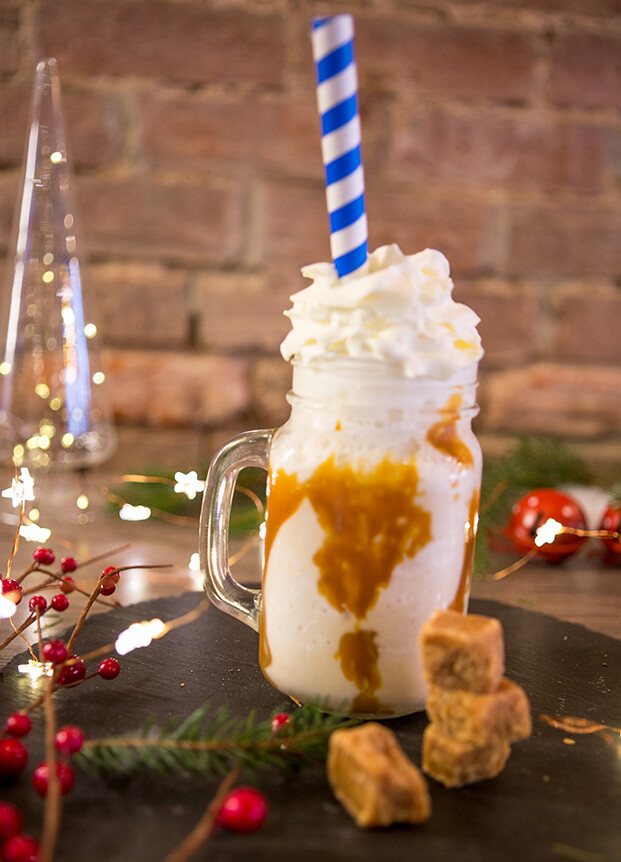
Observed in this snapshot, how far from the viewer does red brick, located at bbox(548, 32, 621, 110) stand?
129 centimetres

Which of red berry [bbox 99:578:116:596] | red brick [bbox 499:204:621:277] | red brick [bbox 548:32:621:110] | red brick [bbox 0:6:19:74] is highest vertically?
red brick [bbox 0:6:19:74]

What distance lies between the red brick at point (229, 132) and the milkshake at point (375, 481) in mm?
742

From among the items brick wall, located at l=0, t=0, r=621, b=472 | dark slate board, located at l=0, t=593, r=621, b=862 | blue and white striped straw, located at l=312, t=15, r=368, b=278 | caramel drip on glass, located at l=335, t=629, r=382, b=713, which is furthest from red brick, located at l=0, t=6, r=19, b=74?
caramel drip on glass, located at l=335, t=629, r=382, b=713

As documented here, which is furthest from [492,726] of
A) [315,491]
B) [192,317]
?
[192,317]

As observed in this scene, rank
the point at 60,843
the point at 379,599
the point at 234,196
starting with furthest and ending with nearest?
the point at 234,196 → the point at 379,599 → the point at 60,843

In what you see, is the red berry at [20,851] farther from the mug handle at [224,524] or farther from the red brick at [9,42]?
the red brick at [9,42]

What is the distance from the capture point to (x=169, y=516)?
1.20m

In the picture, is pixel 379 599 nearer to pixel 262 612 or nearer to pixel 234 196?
pixel 262 612

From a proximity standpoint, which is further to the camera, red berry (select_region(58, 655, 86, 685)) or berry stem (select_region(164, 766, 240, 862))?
red berry (select_region(58, 655, 86, 685))

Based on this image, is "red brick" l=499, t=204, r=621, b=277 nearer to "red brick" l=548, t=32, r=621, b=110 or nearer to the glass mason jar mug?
"red brick" l=548, t=32, r=621, b=110

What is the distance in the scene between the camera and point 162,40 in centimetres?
126

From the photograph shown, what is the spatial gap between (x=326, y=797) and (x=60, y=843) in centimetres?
16

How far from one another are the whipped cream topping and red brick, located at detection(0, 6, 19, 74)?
889 mm

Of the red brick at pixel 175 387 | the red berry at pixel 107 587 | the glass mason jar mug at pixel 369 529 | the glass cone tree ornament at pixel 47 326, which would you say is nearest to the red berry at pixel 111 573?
the red berry at pixel 107 587
